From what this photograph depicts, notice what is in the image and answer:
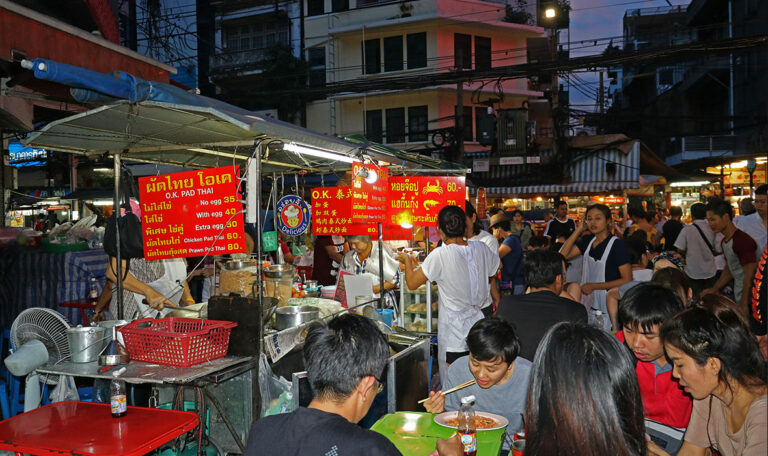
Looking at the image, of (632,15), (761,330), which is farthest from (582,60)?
(632,15)

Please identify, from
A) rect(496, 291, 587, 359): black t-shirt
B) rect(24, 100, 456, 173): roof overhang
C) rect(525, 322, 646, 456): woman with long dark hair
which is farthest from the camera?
rect(496, 291, 587, 359): black t-shirt

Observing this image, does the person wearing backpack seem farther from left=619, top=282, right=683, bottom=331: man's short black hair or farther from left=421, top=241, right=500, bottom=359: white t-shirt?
left=619, top=282, right=683, bottom=331: man's short black hair

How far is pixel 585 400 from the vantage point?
1.64 m

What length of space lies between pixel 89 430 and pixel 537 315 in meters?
3.01

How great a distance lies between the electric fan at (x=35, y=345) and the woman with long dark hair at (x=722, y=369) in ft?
13.0

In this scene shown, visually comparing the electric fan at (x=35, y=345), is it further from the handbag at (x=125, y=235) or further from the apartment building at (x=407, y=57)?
the apartment building at (x=407, y=57)

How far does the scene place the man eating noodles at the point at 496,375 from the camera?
3.38 meters

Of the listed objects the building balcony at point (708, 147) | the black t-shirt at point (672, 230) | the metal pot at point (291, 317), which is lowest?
the metal pot at point (291, 317)

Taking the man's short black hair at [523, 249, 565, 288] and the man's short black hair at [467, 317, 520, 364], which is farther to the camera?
the man's short black hair at [523, 249, 565, 288]

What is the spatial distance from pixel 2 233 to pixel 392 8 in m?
22.0

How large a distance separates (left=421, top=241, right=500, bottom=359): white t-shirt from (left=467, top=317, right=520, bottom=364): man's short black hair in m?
1.56

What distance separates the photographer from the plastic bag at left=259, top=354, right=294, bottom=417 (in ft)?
12.0

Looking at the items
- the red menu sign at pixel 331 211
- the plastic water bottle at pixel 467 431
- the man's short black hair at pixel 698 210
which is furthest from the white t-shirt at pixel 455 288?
the man's short black hair at pixel 698 210

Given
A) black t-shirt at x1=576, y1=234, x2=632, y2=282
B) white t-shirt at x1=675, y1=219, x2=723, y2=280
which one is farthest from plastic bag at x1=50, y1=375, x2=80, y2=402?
white t-shirt at x1=675, y1=219, x2=723, y2=280
